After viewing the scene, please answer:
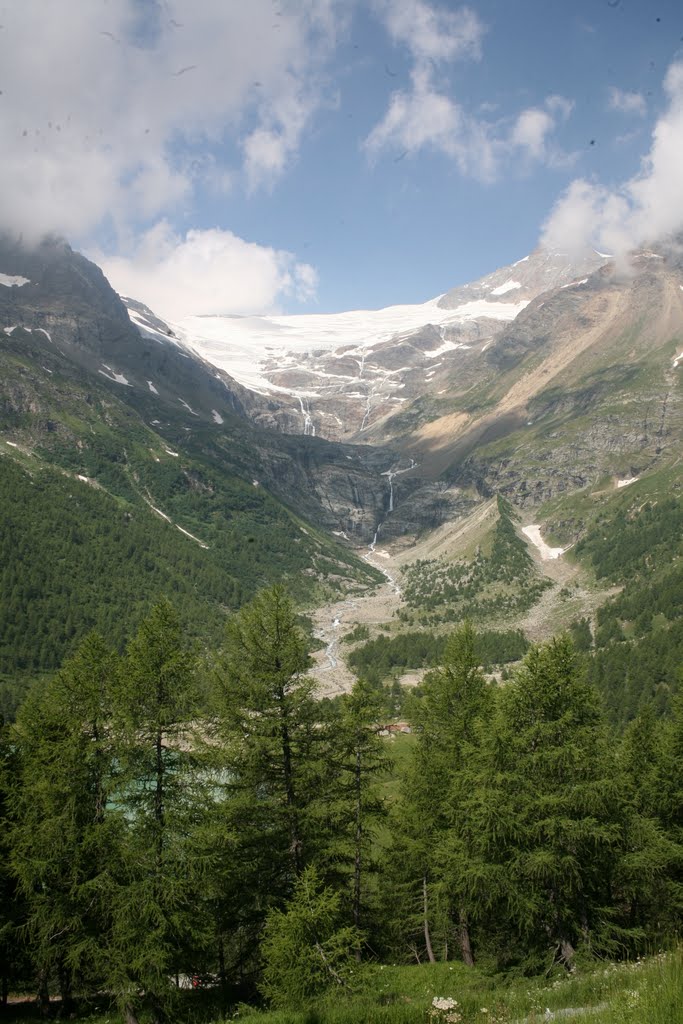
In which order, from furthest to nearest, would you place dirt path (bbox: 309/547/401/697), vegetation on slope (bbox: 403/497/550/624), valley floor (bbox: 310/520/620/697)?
vegetation on slope (bbox: 403/497/550/624), valley floor (bbox: 310/520/620/697), dirt path (bbox: 309/547/401/697)

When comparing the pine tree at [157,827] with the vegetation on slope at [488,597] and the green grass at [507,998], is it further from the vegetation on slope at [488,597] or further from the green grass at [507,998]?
the vegetation on slope at [488,597]

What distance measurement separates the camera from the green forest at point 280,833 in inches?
710

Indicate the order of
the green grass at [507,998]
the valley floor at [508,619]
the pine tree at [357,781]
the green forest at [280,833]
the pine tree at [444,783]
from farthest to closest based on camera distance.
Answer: the valley floor at [508,619]
the pine tree at [357,781]
the pine tree at [444,783]
the green forest at [280,833]
the green grass at [507,998]

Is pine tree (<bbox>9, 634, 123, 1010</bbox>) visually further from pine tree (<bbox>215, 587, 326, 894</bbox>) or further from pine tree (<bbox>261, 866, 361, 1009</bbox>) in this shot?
pine tree (<bbox>261, 866, 361, 1009</bbox>)

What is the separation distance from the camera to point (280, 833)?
20.7 m

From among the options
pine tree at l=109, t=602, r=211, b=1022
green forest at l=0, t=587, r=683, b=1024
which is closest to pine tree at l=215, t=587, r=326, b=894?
green forest at l=0, t=587, r=683, b=1024

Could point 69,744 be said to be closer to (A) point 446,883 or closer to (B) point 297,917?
(B) point 297,917

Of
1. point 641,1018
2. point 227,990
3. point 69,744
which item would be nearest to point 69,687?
point 69,744

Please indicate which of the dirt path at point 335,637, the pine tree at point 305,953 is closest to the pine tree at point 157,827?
the pine tree at point 305,953

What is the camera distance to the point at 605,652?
374 feet

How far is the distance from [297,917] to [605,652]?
110 metres

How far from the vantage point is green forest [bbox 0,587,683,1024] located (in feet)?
59.2

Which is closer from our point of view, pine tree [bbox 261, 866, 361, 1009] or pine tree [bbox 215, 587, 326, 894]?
pine tree [bbox 261, 866, 361, 1009]

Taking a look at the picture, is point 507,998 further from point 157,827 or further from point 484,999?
point 157,827
